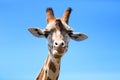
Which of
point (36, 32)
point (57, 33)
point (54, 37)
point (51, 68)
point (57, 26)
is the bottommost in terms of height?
point (51, 68)

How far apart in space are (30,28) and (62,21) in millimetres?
969

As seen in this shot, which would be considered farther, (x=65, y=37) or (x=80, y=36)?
(x=80, y=36)

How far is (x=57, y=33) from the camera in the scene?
1365 centimetres

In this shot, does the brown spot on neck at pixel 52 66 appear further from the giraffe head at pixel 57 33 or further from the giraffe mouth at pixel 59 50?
the giraffe mouth at pixel 59 50

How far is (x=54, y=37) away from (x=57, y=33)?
0.14 m

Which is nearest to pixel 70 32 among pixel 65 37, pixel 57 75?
pixel 65 37

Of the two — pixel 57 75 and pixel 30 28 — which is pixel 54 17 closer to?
pixel 30 28

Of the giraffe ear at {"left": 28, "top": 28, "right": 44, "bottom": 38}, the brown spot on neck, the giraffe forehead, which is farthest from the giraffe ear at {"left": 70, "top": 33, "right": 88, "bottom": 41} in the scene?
the brown spot on neck

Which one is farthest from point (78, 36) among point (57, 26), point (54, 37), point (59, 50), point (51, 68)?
point (59, 50)

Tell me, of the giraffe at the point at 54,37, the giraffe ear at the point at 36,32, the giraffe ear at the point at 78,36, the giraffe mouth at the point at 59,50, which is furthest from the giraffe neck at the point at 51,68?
the giraffe ear at the point at 78,36

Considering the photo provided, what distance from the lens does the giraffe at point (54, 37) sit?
13.4m

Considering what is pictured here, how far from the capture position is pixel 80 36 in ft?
48.2

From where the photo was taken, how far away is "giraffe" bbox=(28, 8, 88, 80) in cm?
1337

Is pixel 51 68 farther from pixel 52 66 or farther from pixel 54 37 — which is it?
pixel 54 37
